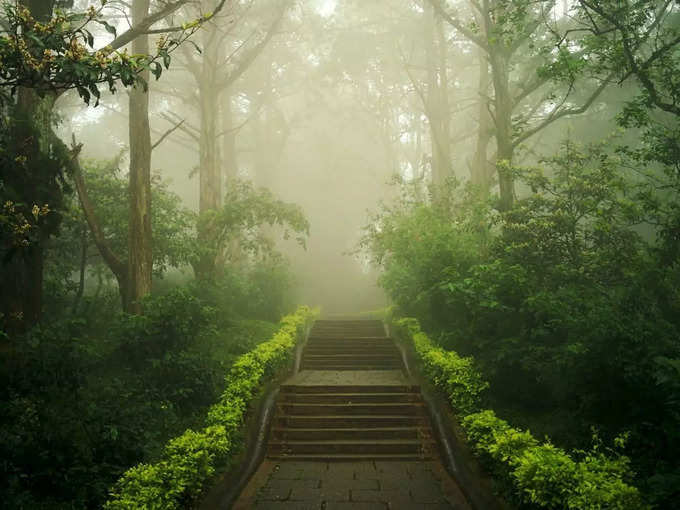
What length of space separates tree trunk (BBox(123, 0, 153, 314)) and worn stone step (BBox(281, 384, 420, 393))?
3604 mm

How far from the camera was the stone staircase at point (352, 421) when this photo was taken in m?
8.24

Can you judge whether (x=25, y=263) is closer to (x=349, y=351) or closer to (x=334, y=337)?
(x=349, y=351)

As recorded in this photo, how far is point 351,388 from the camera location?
399 inches

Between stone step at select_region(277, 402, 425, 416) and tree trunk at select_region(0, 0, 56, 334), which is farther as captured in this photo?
stone step at select_region(277, 402, 425, 416)

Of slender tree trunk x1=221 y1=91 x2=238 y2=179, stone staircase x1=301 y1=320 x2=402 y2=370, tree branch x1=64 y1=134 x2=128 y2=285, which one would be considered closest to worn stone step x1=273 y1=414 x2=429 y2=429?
stone staircase x1=301 y1=320 x2=402 y2=370

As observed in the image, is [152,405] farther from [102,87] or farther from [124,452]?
[102,87]

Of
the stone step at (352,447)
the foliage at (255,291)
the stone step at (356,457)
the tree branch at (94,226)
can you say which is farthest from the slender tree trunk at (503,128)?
the tree branch at (94,226)

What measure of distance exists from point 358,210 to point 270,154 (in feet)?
46.9

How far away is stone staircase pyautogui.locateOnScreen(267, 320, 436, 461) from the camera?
824 cm

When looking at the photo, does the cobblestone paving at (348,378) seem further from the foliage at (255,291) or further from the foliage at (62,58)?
the foliage at (62,58)

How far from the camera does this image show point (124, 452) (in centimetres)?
598

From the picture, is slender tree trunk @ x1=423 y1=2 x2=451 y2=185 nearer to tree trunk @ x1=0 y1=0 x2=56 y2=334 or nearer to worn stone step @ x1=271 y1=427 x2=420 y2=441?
worn stone step @ x1=271 y1=427 x2=420 y2=441

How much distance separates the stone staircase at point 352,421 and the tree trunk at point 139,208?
377cm

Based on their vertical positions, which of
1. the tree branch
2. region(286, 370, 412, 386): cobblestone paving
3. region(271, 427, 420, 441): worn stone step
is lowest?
region(271, 427, 420, 441): worn stone step
